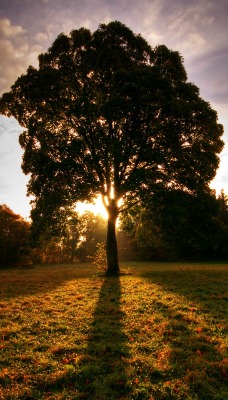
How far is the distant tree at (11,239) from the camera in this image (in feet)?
151

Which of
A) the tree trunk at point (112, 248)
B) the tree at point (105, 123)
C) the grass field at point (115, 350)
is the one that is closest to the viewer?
the grass field at point (115, 350)

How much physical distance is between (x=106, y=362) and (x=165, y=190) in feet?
47.0

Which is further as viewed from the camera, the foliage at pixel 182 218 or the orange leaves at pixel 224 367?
the foliage at pixel 182 218

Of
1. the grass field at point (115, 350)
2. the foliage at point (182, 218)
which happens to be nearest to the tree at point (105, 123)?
the foliage at point (182, 218)

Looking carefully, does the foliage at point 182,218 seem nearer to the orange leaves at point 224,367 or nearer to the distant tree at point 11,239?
the orange leaves at point 224,367

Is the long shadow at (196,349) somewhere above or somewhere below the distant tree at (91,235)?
below

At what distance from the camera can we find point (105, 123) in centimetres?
1959

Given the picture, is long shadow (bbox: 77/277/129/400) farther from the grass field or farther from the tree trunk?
the tree trunk

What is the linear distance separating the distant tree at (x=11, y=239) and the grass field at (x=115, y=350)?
38736mm

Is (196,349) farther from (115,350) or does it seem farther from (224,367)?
(115,350)

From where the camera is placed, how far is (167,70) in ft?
64.0

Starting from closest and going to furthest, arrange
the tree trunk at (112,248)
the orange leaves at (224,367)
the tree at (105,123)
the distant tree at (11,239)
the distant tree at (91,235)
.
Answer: the orange leaves at (224,367) → the tree at (105,123) → the tree trunk at (112,248) → the distant tree at (11,239) → the distant tree at (91,235)

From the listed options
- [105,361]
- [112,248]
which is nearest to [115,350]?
[105,361]

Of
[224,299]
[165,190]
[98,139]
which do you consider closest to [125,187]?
[165,190]
